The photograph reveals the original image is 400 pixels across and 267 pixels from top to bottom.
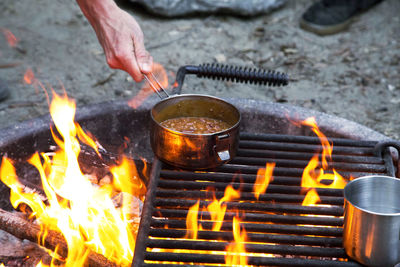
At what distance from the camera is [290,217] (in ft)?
5.28

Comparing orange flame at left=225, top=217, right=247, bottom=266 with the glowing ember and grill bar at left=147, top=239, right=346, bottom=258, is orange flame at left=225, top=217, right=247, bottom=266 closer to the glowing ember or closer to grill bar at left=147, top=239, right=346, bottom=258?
grill bar at left=147, top=239, right=346, bottom=258

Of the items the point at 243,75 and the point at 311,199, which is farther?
the point at 243,75

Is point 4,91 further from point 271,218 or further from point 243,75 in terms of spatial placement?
point 271,218

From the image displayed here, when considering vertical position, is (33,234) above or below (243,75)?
below

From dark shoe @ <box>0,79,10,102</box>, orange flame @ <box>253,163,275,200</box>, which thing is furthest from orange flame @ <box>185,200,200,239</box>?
dark shoe @ <box>0,79,10,102</box>

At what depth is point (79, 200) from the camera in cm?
177

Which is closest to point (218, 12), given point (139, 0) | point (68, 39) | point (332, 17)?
point (139, 0)

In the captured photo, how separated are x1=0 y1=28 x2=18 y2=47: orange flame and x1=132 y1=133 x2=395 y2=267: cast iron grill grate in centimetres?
269

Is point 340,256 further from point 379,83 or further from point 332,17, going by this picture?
point 332,17

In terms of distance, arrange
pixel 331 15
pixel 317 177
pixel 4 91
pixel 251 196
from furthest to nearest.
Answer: pixel 331 15 → pixel 4 91 → pixel 317 177 → pixel 251 196

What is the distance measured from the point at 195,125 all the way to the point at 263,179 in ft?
1.14

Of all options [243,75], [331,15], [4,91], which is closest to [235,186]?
[243,75]

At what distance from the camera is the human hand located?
1.82 meters

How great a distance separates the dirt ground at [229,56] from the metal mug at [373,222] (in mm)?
1676
